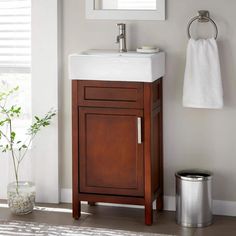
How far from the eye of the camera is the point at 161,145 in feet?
13.5

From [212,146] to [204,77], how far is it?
46 centimetres

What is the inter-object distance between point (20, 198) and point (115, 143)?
73 cm

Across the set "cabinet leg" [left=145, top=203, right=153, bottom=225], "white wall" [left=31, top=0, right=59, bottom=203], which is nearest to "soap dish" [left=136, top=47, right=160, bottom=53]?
"white wall" [left=31, top=0, right=59, bottom=203]

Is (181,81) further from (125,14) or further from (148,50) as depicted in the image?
(125,14)

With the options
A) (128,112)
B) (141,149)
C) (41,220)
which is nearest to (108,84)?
(128,112)

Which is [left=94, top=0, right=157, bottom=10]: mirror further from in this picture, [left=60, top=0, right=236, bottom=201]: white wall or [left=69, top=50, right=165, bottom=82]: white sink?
[left=69, top=50, right=165, bottom=82]: white sink

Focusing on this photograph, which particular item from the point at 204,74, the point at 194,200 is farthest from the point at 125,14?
the point at 194,200

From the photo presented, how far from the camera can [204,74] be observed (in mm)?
3879

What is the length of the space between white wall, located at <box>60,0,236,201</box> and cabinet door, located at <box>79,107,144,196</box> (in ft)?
1.17

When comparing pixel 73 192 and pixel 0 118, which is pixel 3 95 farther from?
pixel 73 192

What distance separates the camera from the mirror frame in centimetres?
399

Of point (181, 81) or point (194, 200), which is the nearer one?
point (194, 200)

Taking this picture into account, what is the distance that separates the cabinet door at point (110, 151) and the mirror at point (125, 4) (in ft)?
2.28

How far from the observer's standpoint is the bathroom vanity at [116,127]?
12.3 ft
